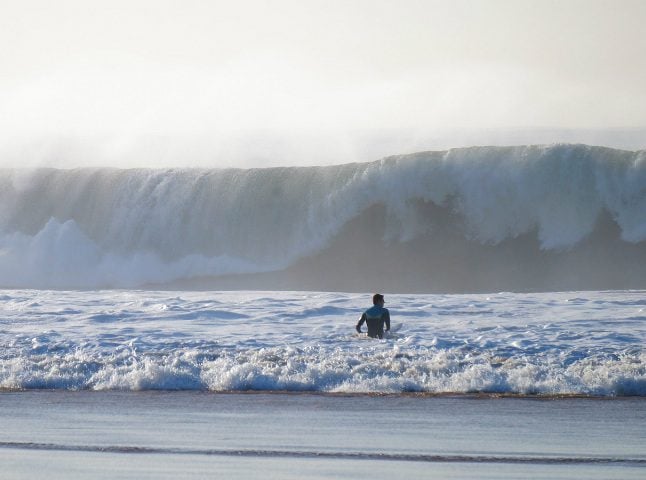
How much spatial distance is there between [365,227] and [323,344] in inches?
698

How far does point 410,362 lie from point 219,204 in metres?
21.8

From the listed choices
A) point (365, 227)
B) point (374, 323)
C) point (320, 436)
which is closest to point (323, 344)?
point (374, 323)

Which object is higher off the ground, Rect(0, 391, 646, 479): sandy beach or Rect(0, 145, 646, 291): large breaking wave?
Rect(0, 145, 646, 291): large breaking wave

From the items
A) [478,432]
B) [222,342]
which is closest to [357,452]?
[478,432]

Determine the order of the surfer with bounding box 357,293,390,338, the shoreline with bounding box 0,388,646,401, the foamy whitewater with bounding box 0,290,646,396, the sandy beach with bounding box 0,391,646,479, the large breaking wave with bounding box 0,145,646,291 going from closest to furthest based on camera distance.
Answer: the sandy beach with bounding box 0,391,646,479 → the shoreline with bounding box 0,388,646,401 → the foamy whitewater with bounding box 0,290,646,396 → the surfer with bounding box 357,293,390,338 → the large breaking wave with bounding box 0,145,646,291

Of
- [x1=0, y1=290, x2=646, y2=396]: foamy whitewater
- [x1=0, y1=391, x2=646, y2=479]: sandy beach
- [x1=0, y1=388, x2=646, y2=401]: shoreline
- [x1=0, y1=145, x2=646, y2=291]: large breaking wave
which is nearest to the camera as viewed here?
[x1=0, y1=391, x2=646, y2=479]: sandy beach

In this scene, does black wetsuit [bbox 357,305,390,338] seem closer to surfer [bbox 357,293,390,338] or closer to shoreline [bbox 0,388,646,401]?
surfer [bbox 357,293,390,338]

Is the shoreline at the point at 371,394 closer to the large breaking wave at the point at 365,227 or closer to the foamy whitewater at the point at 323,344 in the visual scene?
the foamy whitewater at the point at 323,344

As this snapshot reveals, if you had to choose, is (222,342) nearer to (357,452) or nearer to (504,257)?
(357,452)

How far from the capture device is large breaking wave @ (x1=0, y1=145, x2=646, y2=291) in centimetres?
2858

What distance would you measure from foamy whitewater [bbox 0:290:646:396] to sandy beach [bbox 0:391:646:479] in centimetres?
77

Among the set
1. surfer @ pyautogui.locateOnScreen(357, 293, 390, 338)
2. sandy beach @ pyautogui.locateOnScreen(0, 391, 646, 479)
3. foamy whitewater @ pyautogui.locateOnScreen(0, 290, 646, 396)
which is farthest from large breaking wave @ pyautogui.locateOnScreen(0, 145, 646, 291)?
sandy beach @ pyautogui.locateOnScreen(0, 391, 646, 479)

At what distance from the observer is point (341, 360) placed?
37.0ft

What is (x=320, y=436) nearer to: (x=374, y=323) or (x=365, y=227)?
(x=374, y=323)
